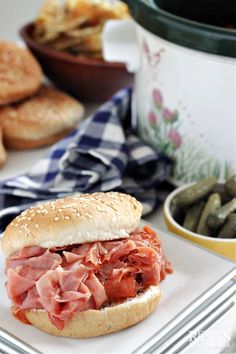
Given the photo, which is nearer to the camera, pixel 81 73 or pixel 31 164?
pixel 31 164

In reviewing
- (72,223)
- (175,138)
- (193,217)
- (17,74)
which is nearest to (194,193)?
(193,217)

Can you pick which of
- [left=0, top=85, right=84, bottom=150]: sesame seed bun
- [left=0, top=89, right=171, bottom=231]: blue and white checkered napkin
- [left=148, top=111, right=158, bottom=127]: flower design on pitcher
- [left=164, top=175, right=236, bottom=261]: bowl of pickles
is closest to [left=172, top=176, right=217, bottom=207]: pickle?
[left=164, top=175, right=236, bottom=261]: bowl of pickles

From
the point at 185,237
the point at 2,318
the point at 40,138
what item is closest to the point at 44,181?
the point at 40,138

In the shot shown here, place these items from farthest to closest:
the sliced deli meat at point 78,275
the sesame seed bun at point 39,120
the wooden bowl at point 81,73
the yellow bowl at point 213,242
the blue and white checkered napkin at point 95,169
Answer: the wooden bowl at point 81,73 < the sesame seed bun at point 39,120 < the blue and white checkered napkin at point 95,169 < the yellow bowl at point 213,242 < the sliced deli meat at point 78,275

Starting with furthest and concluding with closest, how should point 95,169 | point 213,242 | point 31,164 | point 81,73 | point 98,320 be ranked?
point 81,73, point 31,164, point 95,169, point 213,242, point 98,320

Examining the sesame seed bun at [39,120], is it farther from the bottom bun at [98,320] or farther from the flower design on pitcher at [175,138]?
the bottom bun at [98,320]

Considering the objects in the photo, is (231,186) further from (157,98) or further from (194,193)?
(157,98)

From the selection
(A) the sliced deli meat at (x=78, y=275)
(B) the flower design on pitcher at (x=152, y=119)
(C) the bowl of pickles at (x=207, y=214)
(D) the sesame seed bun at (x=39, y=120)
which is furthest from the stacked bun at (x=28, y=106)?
(A) the sliced deli meat at (x=78, y=275)
